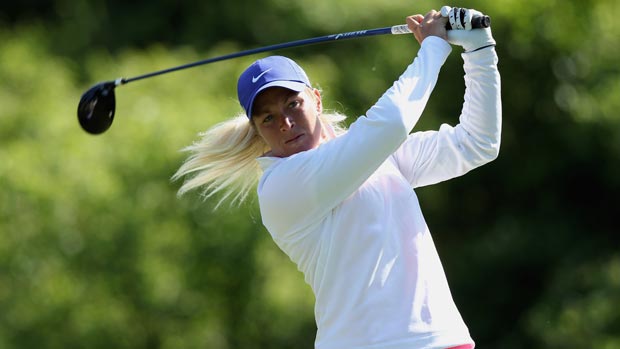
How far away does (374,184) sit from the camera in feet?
10.3

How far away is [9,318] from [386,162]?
20.5ft

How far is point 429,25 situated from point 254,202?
488cm

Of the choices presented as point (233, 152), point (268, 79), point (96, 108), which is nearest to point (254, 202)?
point (96, 108)

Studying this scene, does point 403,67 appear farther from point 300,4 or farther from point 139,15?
point 139,15

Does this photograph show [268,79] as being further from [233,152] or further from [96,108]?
[96,108]

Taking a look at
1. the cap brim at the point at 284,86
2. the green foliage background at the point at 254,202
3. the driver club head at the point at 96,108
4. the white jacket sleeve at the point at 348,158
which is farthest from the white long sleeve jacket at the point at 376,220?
the green foliage background at the point at 254,202

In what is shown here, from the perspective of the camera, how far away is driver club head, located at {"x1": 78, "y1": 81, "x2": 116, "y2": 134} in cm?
399

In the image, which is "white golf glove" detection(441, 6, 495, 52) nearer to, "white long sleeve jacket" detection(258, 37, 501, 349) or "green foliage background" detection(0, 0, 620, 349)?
"white long sleeve jacket" detection(258, 37, 501, 349)

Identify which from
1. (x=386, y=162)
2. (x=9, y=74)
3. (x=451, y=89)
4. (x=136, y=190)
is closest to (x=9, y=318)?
(x=136, y=190)

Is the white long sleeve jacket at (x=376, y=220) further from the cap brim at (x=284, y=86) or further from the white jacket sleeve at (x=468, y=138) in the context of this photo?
the cap brim at (x=284, y=86)

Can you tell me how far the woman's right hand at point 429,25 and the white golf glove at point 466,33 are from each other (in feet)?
0.08

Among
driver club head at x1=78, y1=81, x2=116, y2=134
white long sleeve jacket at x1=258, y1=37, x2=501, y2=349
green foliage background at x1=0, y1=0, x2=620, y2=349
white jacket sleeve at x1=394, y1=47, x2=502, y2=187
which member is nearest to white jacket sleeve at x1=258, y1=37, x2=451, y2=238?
white long sleeve jacket at x1=258, y1=37, x2=501, y2=349

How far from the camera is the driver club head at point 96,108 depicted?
3.99 meters

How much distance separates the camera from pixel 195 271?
9.06 meters
